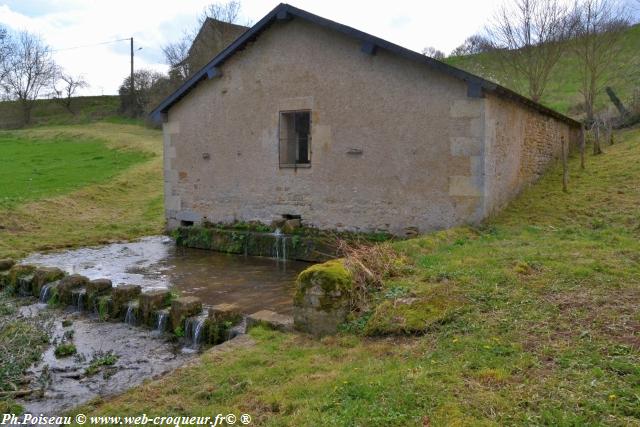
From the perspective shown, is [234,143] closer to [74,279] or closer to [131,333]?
[74,279]

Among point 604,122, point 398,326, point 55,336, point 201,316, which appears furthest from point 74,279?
point 604,122

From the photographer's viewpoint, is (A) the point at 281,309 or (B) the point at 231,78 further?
(B) the point at 231,78

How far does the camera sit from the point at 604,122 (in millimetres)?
18297

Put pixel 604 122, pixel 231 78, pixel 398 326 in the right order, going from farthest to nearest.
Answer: pixel 604 122, pixel 231 78, pixel 398 326

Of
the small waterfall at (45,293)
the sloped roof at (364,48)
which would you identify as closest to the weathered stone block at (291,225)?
the sloped roof at (364,48)

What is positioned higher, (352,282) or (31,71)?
(31,71)

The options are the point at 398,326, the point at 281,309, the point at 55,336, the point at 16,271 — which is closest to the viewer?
the point at 398,326

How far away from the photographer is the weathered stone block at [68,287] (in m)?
7.90

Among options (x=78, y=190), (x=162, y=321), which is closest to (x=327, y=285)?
(x=162, y=321)

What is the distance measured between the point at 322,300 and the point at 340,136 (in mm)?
6394

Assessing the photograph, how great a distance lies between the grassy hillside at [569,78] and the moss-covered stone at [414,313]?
69.1ft

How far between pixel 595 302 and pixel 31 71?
49.5 meters

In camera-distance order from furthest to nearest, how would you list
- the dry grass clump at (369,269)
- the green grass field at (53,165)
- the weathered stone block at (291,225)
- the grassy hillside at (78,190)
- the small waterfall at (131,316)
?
the green grass field at (53,165) → the grassy hillside at (78,190) → the weathered stone block at (291,225) → the small waterfall at (131,316) → the dry grass clump at (369,269)

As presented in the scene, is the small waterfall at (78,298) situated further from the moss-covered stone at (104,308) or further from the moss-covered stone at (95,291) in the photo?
the moss-covered stone at (104,308)
